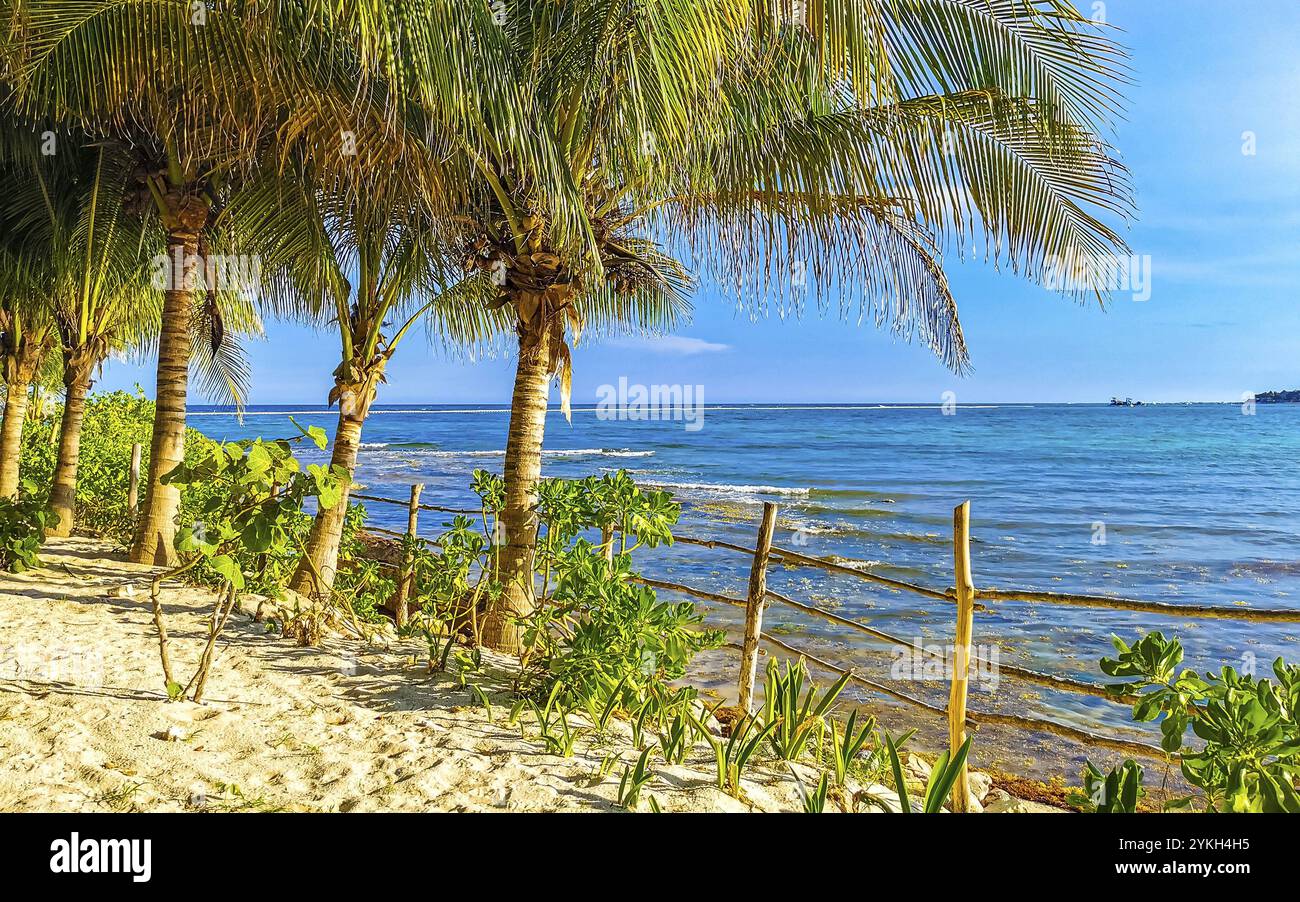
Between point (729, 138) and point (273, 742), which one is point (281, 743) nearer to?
point (273, 742)

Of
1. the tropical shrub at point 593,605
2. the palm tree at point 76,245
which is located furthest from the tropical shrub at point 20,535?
the tropical shrub at point 593,605

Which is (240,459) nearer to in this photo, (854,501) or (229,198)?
(229,198)

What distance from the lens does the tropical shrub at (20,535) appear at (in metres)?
6.02

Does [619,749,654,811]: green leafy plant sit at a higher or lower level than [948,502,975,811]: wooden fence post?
→ lower

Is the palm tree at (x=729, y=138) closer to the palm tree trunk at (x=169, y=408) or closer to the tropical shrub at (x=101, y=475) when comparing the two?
the palm tree trunk at (x=169, y=408)

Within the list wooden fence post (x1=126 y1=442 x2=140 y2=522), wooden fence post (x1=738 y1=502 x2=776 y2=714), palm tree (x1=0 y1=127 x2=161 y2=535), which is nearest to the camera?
wooden fence post (x1=738 y1=502 x2=776 y2=714)

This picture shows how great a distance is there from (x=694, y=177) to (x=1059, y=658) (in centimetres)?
576

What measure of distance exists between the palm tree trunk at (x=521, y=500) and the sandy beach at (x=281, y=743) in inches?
24.6

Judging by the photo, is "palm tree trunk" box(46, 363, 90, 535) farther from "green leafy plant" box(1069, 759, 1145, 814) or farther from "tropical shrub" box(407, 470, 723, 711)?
"green leafy plant" box(1069, 759, 1145, 814)

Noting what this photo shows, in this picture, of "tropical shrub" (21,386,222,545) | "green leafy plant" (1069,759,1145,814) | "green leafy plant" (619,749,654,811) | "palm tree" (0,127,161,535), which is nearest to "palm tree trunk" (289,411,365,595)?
"tropical shrub" (21,386,222,545)

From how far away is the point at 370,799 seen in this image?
2830mm

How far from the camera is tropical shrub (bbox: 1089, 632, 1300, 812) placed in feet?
6.78

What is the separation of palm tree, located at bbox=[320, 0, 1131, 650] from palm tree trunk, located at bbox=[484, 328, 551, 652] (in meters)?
0.01
